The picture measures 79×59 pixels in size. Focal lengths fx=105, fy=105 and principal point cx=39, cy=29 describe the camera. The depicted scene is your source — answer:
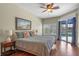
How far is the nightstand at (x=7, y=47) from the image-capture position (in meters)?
2.16

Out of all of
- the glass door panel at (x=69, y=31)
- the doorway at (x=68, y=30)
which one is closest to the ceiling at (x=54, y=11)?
the doorway at (x=68, y=30)

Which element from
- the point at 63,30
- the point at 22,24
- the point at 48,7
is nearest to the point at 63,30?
the point at 63,30

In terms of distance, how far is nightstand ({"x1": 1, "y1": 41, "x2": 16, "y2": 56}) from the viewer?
216 cm

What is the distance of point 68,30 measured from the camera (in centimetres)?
233

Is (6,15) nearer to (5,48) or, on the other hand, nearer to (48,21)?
(5,48)

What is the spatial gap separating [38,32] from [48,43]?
0.33m

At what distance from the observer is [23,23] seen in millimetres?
2336

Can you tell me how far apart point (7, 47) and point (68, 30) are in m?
1.36

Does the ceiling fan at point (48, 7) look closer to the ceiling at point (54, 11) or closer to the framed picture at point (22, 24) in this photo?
the ceiling at point (54, 11)

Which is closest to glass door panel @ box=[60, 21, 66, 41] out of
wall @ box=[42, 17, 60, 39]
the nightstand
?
wall @ box=[42, 17, 60, 39]

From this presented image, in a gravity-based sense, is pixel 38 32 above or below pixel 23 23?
below

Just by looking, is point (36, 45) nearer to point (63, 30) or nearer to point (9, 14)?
point (63, 30)

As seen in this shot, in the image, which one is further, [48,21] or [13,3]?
[48,21]


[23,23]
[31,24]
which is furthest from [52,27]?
[23,23]
